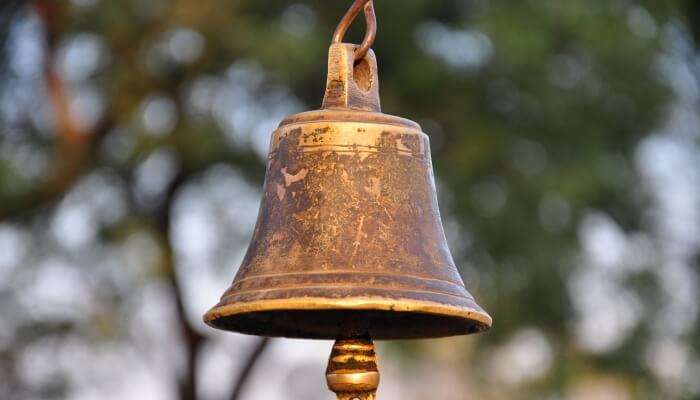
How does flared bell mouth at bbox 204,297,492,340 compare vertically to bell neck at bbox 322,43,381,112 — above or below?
below

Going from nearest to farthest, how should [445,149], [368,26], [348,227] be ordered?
1. [348,227]
2. [368,26]
3. [445,149]

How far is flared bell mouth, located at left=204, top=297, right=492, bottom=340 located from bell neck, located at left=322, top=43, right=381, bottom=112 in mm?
466

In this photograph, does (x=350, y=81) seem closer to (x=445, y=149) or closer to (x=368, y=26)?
(x=368, y=26)

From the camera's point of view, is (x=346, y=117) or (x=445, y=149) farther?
(x=445, y=149)

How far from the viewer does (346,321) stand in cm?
342

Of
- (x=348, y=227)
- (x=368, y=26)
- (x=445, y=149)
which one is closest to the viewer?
(x=348, y=227)

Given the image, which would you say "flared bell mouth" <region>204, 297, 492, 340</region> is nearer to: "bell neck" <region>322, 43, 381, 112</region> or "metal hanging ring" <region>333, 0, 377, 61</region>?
"bell neck" <region>322, 43, 381, 112</region>

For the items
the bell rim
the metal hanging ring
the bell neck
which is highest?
the metal hanging ring

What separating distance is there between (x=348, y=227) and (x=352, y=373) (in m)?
0.34

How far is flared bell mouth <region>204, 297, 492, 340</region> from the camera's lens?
9.87 ft

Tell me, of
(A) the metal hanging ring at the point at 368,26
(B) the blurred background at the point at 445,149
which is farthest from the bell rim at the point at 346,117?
(B) the blurred background at the point at 445,149

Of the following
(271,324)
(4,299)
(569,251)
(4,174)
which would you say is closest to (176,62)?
(4,174)

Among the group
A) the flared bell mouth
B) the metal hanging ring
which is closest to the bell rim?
the metal hanging ring

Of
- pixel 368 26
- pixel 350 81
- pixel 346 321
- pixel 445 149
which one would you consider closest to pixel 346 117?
pixel 350 81
